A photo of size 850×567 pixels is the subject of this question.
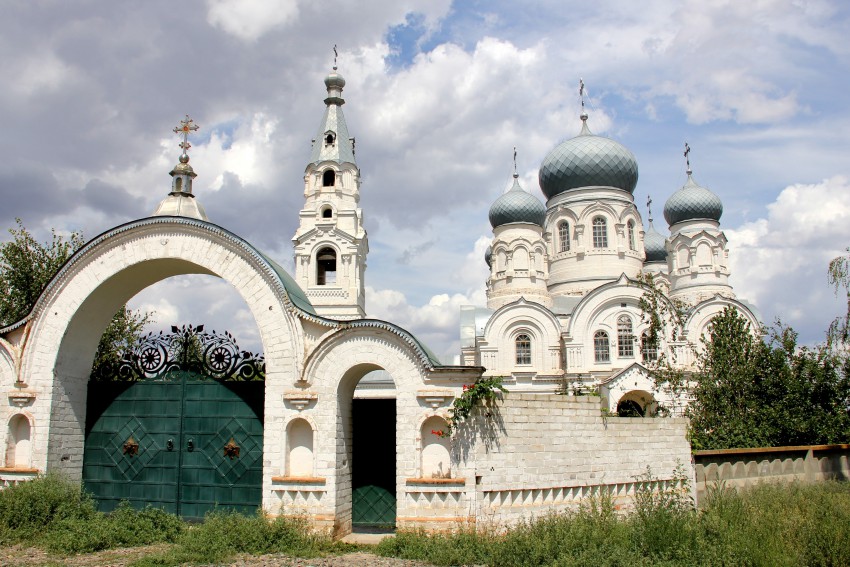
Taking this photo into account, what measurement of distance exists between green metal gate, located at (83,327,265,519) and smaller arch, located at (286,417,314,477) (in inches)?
29.4

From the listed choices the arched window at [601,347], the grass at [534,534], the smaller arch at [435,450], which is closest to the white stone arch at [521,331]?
the arched window at [601,347]

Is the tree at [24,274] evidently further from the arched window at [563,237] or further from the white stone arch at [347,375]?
the arched window at [563,237]

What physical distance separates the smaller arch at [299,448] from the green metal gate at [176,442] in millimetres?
747

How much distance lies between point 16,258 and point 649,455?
15849mm

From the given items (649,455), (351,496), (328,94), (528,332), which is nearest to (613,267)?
(528,332)

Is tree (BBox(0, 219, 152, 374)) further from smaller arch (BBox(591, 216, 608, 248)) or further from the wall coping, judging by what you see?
smaller arch (BBox(591, 216, 608, 248))

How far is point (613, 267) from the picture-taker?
33.1m

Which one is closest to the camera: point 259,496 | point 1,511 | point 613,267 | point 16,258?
point 1,511

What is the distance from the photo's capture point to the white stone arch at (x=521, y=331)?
95.2 feet

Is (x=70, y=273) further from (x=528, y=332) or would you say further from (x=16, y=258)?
(x=528, y=332)

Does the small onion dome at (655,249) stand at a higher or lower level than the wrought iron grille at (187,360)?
higher

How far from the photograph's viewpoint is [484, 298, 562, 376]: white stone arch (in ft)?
95.2

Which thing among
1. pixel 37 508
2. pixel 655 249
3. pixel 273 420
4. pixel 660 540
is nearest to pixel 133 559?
pixel 37 508

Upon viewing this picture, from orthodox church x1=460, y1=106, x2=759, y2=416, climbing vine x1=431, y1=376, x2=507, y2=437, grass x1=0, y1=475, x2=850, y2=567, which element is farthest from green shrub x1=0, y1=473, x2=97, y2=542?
orthodox church x1=460, y1=106, x2=759, y2=416
